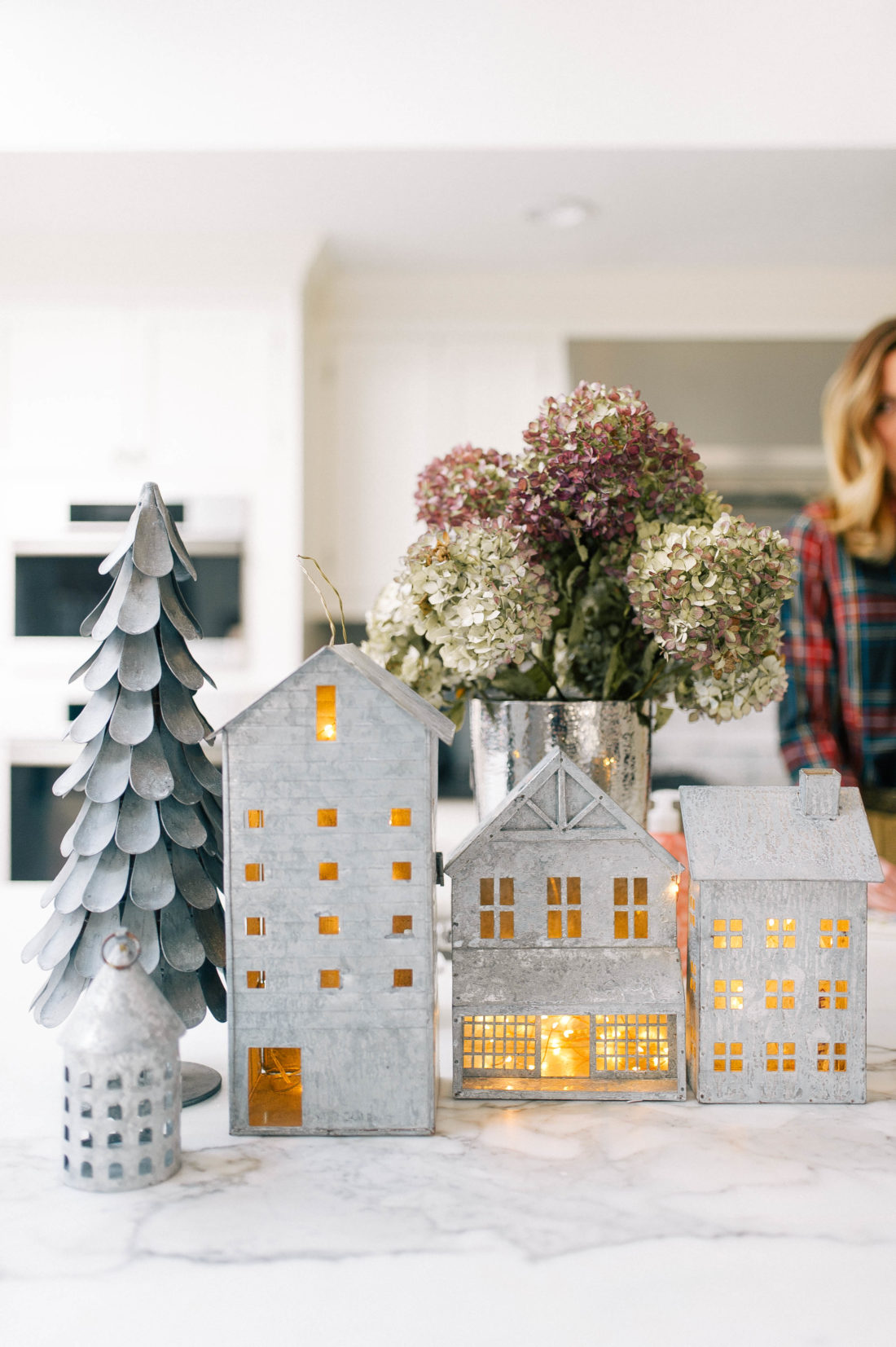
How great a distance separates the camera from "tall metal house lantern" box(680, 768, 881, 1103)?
0.70m

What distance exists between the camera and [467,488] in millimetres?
921

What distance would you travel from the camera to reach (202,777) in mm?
736

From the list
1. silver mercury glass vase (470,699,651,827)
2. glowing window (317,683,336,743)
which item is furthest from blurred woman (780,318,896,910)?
glowing window (317,683,336,743)

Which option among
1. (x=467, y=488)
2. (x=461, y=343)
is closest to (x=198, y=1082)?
(x=467, y=488)

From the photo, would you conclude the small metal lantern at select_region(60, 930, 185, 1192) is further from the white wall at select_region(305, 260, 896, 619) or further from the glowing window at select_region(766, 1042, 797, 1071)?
the white wall at select_region(305, 260, 896, 619)

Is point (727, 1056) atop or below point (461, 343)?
below

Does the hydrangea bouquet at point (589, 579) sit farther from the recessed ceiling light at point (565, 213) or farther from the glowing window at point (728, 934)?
the recessed ceiling light at point (565, 213)

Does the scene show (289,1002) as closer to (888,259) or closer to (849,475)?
(849,475)

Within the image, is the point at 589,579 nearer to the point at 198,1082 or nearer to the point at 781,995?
the point at 781,995

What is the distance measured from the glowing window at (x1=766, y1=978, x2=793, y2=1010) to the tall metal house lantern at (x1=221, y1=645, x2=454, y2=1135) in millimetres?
231

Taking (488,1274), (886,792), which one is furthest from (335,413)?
(488,1274)

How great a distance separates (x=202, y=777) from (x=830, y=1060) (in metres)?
0.48

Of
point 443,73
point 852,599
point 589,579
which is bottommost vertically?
point 589,579

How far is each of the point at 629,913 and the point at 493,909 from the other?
93 millimetres
